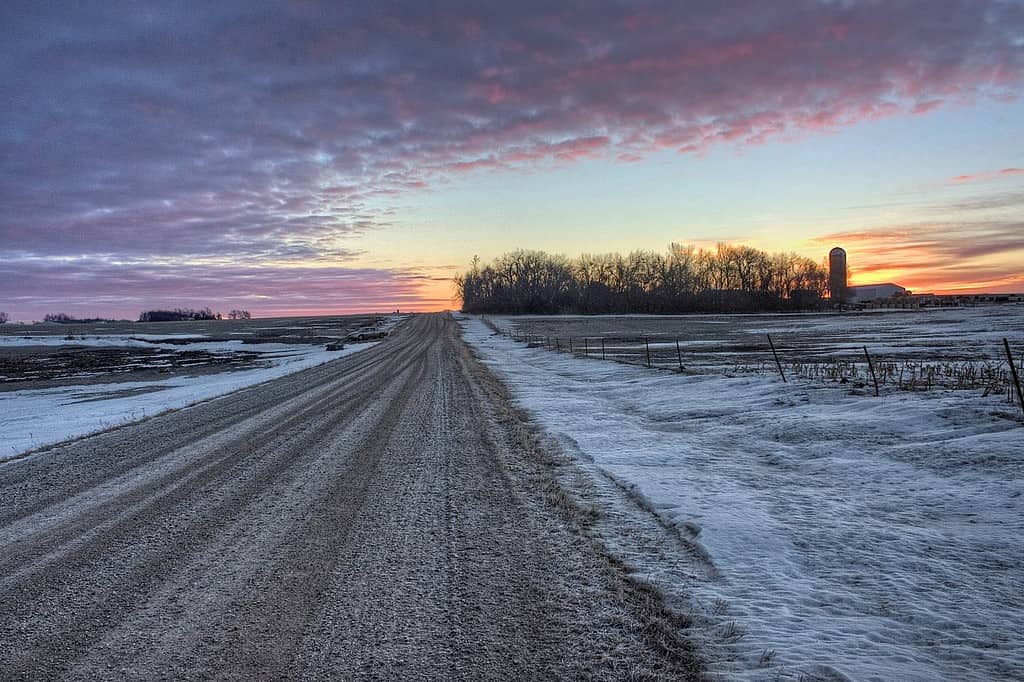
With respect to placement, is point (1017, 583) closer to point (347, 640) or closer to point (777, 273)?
point (347, 640)

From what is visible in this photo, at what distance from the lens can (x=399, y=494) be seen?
6676mm

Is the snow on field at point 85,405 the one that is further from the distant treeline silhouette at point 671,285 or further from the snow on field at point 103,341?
the distant treeline silhouette at point 671,285

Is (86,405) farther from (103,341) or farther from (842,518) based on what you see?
(103,341)

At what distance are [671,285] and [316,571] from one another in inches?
4861

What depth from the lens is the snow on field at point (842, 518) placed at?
3.48 metres

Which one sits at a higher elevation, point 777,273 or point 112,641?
point 777,273

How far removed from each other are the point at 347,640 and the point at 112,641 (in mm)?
1581

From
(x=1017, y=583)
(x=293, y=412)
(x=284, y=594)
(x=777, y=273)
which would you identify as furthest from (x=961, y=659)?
(x=777, y=273)

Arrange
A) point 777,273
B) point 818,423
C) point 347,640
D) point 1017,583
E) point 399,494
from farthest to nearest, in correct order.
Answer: point 777,273, point 818,423, point 399,494, point 1017,583, point 347,640

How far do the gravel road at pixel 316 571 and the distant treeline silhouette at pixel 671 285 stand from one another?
11119cm

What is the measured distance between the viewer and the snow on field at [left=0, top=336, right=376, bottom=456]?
1211cm

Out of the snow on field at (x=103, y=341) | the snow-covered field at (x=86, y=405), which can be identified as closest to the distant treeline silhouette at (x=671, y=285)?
the snow on field at (x=103, y=341)

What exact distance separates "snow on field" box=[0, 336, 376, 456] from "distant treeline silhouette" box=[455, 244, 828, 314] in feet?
327

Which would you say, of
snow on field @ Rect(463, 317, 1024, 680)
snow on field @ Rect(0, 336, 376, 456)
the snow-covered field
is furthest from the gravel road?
snow on field @ Rect(0, 336, 376, 456)
